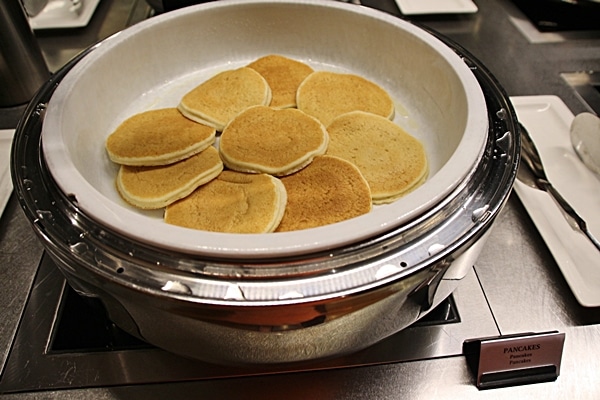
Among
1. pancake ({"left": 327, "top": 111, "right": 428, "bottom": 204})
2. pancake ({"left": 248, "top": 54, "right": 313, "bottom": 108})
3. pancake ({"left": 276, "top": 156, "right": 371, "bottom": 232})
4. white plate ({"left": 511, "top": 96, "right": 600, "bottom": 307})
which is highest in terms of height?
pancake ({"left": 276, "top": 156, "right": 371, "bottom": 232})

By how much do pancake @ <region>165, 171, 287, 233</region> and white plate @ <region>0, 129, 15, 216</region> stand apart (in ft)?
1.41

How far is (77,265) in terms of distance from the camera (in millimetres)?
554

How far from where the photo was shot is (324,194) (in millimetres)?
712

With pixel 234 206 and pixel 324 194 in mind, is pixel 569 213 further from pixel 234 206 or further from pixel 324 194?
pixel 234 206

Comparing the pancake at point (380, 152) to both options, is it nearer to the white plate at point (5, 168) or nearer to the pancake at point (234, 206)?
the pancake at point (234, 206)

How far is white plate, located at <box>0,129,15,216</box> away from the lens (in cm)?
95

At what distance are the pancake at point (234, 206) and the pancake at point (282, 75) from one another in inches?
9.6

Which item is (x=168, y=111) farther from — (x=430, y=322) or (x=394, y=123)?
(x=430, y=322)

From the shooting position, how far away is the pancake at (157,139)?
0.79m

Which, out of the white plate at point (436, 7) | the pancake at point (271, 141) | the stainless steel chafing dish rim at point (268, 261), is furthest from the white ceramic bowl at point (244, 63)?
the white plate at point (436, 7)

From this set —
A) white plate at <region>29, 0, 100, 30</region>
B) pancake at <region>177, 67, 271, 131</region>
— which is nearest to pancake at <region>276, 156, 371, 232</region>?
pancake at <region>177, 67, 271, 131</region>

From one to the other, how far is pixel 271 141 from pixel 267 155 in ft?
0.12

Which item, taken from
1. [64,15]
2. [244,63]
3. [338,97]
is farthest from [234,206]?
[64,15]

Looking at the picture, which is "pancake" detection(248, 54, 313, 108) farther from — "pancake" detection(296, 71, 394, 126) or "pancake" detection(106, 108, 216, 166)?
"pancake" detection(106, 108, 216, 166)
